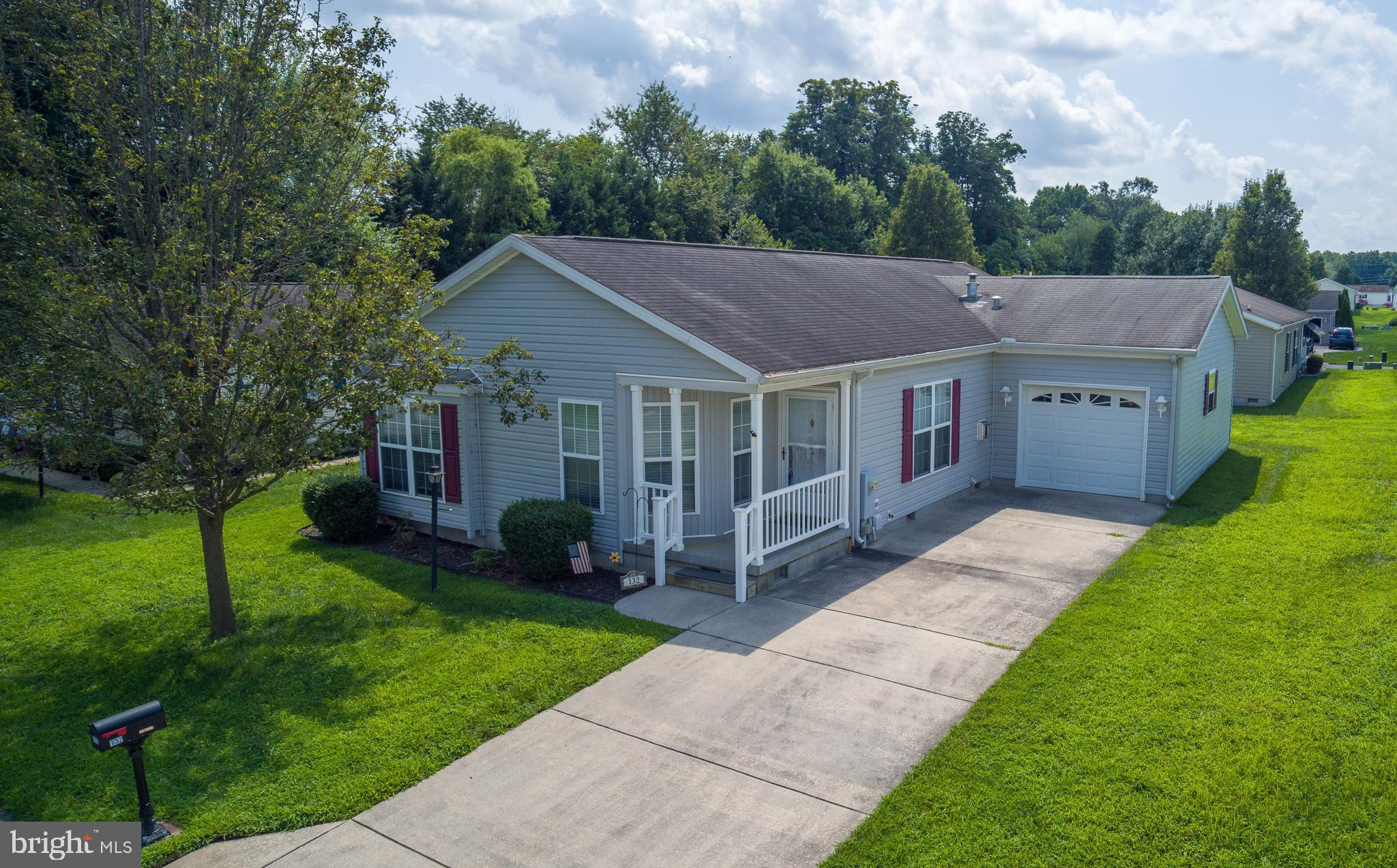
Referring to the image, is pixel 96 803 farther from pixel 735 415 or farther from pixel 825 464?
pixel 825 464

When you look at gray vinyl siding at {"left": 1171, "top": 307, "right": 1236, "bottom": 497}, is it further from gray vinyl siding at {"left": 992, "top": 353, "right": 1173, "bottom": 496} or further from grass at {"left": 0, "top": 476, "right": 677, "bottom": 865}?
grass at {"left": 0, "top": 476, "right": 677, "bottom": 865}

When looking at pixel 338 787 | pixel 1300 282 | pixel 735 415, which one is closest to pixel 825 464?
pixel 735 415

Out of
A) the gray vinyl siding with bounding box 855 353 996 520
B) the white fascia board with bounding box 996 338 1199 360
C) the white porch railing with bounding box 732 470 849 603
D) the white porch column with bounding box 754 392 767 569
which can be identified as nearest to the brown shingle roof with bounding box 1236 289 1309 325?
the white fascia board with bounding box 996 338 1199 360

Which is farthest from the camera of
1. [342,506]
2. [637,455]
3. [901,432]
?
[901,432]

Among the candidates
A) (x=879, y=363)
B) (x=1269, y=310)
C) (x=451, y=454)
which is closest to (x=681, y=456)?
(x=879, y=363)

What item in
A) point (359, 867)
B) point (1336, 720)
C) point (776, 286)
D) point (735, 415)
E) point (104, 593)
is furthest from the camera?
point (776, 286)

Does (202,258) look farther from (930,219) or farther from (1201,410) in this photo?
(930,219)
